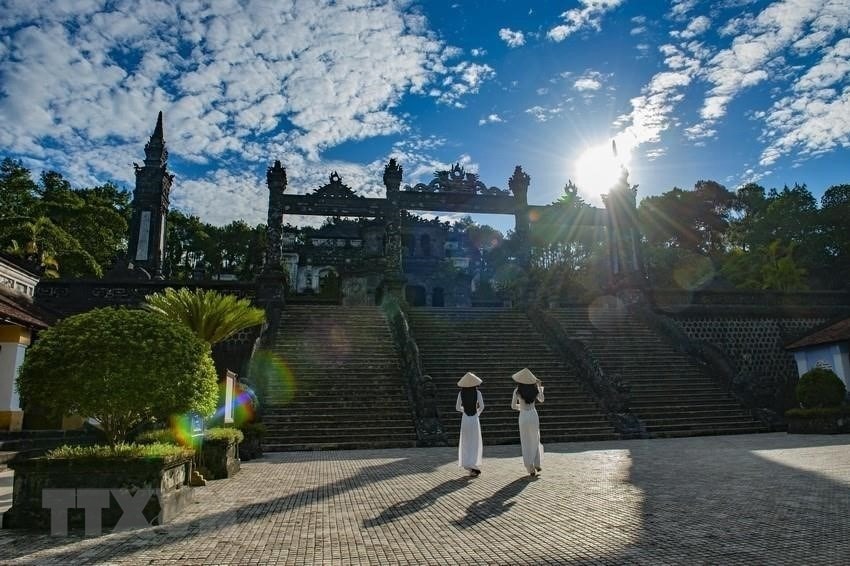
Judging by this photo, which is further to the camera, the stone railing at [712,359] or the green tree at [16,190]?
the green tree at [16,190]

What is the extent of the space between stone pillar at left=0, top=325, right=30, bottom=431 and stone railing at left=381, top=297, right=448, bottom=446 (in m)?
9.57

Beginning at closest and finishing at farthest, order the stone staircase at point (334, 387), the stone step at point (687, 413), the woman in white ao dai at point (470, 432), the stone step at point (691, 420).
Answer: the woman in white ao dai at point (470, 432)
the stone staircase at point (334, 387)
the stone step at point (691, 420)
the stone step at point (687, 413)

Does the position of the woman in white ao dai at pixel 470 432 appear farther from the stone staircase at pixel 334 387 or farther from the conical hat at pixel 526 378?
the stone staircase at pixel 334 387

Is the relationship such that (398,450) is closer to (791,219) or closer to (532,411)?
(532,411)

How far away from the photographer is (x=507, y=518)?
5.54 metres

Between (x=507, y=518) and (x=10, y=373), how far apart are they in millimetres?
12941

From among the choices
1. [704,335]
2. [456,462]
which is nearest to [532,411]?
[456,462]

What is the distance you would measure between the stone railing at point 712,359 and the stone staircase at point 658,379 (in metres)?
0.19

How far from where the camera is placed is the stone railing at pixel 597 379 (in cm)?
1376

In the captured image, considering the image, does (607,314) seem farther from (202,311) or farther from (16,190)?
(16,190)

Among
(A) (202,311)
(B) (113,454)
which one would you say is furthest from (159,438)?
(A) (202,311)

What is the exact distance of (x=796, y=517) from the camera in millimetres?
5270

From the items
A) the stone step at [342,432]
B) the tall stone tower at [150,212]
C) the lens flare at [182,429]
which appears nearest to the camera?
the lens flare at [182,429]

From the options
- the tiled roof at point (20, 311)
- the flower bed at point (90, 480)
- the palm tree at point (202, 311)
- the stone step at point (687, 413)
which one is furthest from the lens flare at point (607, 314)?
the tiled roof at point (20, 311)
